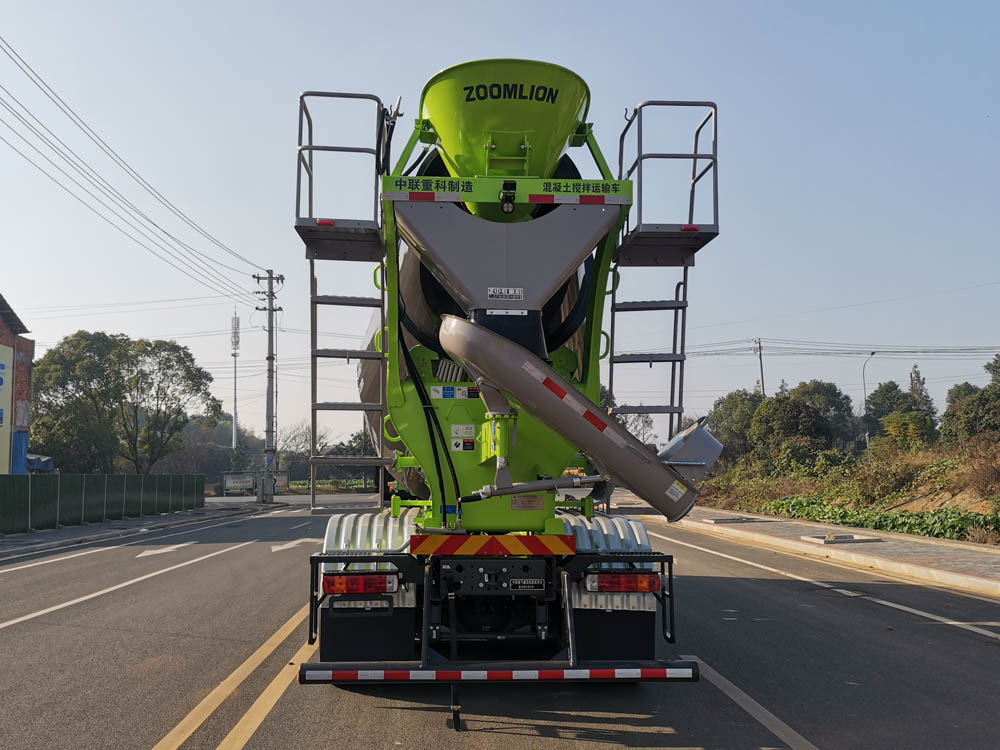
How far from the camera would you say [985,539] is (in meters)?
16.7

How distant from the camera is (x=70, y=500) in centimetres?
2733

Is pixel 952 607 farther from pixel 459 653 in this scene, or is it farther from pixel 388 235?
pixel 388 235

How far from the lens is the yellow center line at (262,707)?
522cm

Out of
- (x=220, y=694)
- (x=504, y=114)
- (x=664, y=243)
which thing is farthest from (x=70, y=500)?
(x=664, y=243)

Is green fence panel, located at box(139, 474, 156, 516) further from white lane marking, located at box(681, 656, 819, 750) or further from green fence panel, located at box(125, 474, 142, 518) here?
white lane marking, located at box(681, 656, 819, 750)

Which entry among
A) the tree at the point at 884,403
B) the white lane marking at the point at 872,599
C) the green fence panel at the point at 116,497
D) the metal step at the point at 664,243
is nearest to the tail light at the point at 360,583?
the metal step at the point at 664,243

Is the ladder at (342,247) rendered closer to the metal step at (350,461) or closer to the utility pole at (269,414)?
the metal step at (350,461)

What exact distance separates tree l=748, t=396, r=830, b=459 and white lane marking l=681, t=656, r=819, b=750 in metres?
38.3

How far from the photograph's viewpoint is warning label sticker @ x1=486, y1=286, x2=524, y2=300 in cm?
598

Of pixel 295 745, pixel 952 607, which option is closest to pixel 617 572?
pixel 295 745

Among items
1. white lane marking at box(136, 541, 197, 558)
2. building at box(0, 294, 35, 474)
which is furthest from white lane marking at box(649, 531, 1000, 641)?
building at box(0, 294, 35, 474)

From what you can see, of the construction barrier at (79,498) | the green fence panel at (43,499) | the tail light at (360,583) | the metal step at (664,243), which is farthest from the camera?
the green fence panel at (43,499)

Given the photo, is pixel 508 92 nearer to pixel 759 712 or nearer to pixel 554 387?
pixel 554 387

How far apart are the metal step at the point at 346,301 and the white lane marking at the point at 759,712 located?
339 cm
